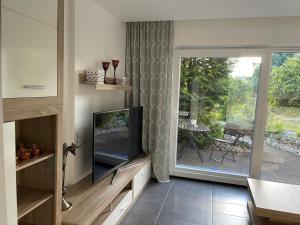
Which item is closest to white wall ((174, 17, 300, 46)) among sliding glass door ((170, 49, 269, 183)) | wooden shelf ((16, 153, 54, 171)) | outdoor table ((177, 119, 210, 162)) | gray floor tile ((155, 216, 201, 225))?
sliding glass door ((170, 49, 269, 183))

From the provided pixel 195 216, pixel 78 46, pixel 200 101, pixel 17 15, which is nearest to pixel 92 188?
Answer: pixel 195 216

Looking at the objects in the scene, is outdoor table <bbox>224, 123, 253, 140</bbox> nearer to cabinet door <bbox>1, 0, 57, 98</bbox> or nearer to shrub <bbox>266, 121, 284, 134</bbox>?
shrub <bbox>266, 121, 284, 134</bbox>

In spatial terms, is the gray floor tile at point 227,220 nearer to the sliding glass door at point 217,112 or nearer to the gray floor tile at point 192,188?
the gray floor tile at point 192,188

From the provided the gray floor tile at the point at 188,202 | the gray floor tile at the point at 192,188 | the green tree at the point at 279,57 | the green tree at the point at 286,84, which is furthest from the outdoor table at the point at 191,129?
the green tree at the point at 279,57

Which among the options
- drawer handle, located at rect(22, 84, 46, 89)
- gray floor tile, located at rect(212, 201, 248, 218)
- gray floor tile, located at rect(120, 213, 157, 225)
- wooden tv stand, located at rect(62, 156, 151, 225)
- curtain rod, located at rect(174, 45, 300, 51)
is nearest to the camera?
drawer handle, located at rect(22, 84, 46, 89)

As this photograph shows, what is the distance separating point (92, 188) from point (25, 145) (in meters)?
0.90

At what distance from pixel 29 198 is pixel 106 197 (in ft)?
2.52

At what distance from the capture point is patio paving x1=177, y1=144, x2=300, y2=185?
3.35 metres

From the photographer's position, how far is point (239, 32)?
3141 millimetres

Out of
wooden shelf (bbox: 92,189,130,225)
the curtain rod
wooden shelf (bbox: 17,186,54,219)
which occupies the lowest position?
wooden shelf (bbox: 92,189,130,225)

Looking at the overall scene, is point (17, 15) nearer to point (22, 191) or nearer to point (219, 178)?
point (22, 191)

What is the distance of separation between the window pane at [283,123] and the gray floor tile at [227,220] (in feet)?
3.66

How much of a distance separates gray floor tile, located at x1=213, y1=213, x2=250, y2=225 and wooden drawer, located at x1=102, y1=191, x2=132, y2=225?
960mm

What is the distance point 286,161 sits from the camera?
337cm
